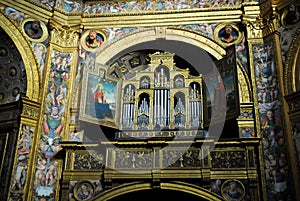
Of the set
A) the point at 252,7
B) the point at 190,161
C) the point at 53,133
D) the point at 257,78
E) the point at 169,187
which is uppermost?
the point at 252,7

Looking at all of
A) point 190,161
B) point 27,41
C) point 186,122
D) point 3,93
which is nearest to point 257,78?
point 186,122

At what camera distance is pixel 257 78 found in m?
12.0

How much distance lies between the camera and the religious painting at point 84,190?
35.7 ft

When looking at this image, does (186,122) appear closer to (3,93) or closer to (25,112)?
(25,112)

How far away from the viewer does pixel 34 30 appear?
12.9 m

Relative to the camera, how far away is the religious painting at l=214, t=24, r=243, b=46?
1297 cm

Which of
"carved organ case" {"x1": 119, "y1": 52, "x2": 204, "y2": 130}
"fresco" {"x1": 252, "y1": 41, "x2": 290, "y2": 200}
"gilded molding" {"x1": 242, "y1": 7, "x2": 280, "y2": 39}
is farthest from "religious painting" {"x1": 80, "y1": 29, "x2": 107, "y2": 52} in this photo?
"fresco" {"x1": 252, "y1": 41, "x2": 290, "y2": 200}

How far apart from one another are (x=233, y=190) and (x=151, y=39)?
5921 millimetres

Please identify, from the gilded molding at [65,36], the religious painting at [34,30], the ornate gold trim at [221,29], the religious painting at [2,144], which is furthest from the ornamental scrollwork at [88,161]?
the ornate gold trim at [221,29]

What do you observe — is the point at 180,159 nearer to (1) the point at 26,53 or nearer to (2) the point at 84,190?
(2) the point at 84,190

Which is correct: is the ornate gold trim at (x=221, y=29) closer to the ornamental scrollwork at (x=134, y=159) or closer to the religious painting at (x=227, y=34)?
the religious painting at (x=227, y=34)

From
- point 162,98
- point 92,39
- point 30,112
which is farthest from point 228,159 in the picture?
point 92,39

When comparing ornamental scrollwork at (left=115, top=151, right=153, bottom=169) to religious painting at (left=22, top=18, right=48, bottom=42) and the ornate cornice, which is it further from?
religious painting at (left=22, top=18, right=48, bottom=42)

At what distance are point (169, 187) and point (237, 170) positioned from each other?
1958mm
